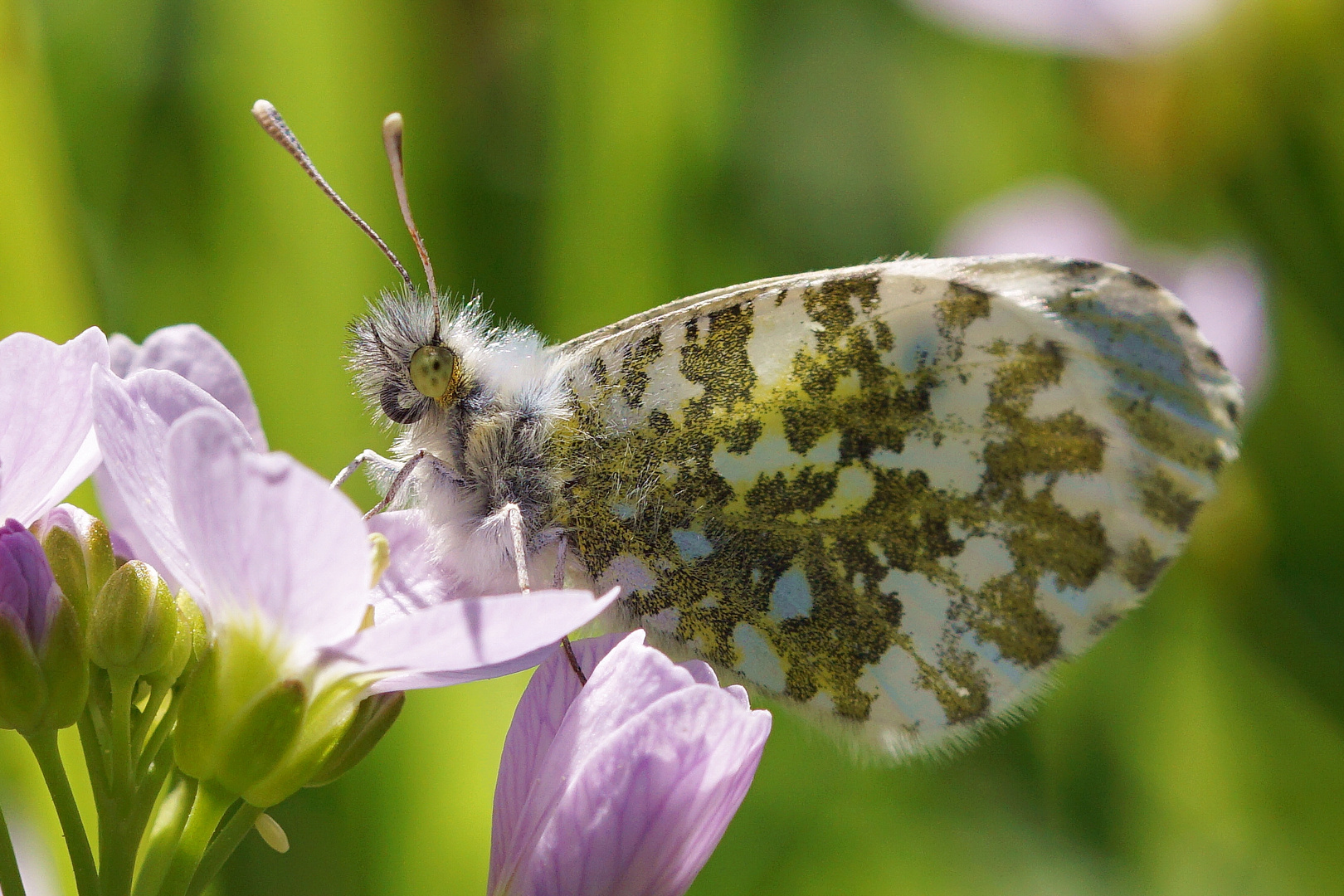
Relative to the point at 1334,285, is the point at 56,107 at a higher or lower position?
higher

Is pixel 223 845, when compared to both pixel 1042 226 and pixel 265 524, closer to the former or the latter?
pixel 265 524

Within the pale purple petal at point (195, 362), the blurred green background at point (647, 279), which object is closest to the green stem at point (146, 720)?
the pale purple petal at point (195, 362)

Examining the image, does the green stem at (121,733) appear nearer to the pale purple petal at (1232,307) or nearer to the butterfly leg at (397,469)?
the butterfly leg at (397,469)

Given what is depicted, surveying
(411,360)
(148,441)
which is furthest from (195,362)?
(148,441)

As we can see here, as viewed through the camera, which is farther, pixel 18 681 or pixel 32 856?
pixel 32 856

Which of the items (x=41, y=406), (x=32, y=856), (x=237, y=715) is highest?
(x=41, y=406)

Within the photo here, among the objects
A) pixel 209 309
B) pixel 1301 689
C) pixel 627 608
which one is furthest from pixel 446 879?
pixel 1301 689

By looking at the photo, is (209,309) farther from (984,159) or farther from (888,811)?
(984,159)
